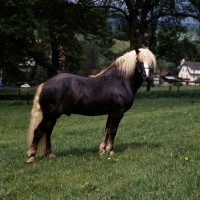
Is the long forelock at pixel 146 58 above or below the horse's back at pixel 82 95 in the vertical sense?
above

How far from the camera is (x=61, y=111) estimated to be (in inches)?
298

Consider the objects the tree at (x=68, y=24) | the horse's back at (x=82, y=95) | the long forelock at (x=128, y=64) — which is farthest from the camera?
the tree at (x=68, y=24)

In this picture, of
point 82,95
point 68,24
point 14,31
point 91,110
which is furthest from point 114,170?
point 68,24

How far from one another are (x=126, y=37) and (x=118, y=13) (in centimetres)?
1020

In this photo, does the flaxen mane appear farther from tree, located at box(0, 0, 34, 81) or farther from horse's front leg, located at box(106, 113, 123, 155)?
tree, located at box(0, 0, 34, 81)

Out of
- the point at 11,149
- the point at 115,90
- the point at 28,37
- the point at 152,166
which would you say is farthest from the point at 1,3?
the point at 152,166

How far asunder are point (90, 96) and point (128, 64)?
1214 millimetres

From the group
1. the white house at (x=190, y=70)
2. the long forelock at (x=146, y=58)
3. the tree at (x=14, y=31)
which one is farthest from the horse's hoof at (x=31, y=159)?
the white house at (x=190, y=70)

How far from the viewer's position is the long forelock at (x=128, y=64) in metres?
8.18

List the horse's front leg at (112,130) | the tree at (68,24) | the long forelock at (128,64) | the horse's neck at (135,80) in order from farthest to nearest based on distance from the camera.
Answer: the tree at (68,24)
the horse's neck at (135,80)
the long forelock at (128,64)
the horse's front leg at (112,130)

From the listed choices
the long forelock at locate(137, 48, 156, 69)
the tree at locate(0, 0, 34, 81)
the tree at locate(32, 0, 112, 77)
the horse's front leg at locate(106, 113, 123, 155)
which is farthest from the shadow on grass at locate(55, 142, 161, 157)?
the tree at locate(0, 0, 34, 81)

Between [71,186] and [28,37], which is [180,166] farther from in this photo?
[28,37]

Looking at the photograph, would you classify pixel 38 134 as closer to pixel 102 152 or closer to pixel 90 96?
pixel 90 96

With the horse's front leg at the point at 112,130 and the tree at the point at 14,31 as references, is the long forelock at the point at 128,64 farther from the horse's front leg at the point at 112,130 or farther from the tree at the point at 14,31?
the tree at the point at 14,31
